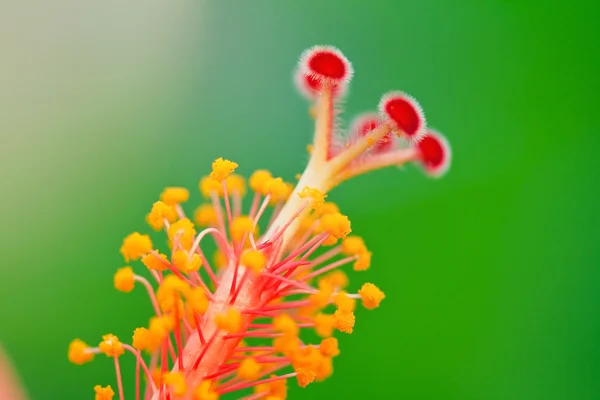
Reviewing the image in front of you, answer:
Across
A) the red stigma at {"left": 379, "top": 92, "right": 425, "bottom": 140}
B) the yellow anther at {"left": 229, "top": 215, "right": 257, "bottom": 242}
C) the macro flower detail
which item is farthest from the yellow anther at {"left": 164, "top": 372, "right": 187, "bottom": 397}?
the red stigma at {"left": 379, "top": 92, "right": 425, "bottom": 140}

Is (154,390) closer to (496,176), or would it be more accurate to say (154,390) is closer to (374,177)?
(374,177)

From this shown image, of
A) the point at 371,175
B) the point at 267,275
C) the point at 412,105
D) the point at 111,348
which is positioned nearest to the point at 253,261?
the point at 267,275

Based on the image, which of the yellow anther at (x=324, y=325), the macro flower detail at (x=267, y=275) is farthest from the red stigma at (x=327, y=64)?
the yellow anther at (x=324, y=325)

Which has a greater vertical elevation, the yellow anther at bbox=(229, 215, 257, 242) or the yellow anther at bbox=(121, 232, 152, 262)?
the yellow anther at bbox=(229, 215, 257, 242)

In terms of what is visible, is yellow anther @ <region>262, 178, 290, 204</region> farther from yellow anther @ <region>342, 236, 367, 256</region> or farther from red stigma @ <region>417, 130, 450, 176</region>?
red stigma @ <region>417, 130, 450, 176</region>

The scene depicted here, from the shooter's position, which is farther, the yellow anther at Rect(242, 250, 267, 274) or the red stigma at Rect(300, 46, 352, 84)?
the red stigma at Rect(300, 46, 352, 84)

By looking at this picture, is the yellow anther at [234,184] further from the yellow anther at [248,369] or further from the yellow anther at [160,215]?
the yellow anther at [248,369]

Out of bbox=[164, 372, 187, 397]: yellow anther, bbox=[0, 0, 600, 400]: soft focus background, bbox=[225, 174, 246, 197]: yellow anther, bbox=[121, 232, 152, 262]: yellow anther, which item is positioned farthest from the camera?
bbox=[0, 0, 600, 400]: soft focus background

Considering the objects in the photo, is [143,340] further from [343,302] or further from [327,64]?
[327,64]

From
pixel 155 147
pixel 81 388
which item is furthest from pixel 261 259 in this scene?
pixel 155 147
